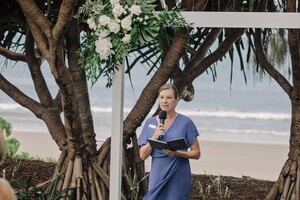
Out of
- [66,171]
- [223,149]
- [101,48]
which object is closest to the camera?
[101,48]

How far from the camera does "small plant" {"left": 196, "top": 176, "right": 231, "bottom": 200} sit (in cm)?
885

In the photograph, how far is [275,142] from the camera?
913 inches

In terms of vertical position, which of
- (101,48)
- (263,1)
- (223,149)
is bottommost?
(223,149)

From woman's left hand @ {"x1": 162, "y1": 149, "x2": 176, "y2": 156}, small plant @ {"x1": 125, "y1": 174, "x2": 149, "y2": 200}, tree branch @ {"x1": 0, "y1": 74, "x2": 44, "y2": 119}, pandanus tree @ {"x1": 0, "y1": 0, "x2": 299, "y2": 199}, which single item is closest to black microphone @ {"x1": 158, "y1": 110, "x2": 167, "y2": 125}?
woman's left hand @ {"x1": 162, "y1": 149, "x2": 176, "y2": 156}

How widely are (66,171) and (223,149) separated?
13.6m

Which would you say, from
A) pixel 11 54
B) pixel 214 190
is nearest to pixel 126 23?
pixel 11 54

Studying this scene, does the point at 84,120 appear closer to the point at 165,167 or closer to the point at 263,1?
the point at 165,167

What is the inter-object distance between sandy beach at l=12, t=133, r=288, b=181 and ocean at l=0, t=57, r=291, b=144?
132 cm

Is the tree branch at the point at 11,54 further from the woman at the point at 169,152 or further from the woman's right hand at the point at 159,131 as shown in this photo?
the woman's right hand at the point at 159,131

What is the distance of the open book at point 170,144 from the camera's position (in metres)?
6.32

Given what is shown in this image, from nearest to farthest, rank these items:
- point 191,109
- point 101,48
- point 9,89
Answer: point 101,48 → point 9,89 → point 191,109

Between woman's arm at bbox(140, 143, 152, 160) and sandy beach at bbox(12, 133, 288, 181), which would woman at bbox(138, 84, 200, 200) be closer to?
woman's arm at bbox(140, 143, 152, 160)

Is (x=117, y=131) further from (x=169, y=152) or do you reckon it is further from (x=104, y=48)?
(x=104, y=48)

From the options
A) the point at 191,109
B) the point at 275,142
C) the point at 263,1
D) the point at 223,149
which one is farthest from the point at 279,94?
the point at 263,1
